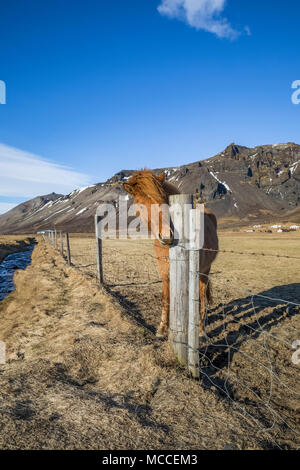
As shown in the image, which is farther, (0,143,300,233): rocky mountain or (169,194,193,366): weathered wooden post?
(0,143,300,233): rocky mountain

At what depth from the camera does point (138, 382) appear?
3232mm

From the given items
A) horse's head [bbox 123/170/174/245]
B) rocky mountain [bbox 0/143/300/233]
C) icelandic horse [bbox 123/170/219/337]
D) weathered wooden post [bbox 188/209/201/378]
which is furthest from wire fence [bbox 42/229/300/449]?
rocky mountain [bbox 0/143/300/233]

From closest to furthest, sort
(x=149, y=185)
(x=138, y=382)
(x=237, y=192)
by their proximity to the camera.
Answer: (x=138, y=382)
(x=149, y=185)
(x=237, y=192)

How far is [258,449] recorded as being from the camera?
2178mm

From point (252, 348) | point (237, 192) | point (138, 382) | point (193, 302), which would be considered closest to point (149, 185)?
point (193, 302)

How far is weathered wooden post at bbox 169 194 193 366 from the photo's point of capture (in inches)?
133

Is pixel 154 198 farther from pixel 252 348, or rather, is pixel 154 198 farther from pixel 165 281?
pixel 252 348

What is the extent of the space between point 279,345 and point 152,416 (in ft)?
10.2

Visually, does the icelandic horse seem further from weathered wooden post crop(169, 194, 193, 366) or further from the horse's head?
weathered wooden post crop(169, 194, 193, 366)

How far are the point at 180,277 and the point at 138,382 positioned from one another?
146 centimetres

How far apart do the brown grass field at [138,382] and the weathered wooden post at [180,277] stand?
0.92 feet

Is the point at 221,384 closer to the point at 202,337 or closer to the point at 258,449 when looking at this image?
the point at 258,449

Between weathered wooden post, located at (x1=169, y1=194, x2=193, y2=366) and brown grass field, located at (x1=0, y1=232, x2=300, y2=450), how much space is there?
282 millimetres
